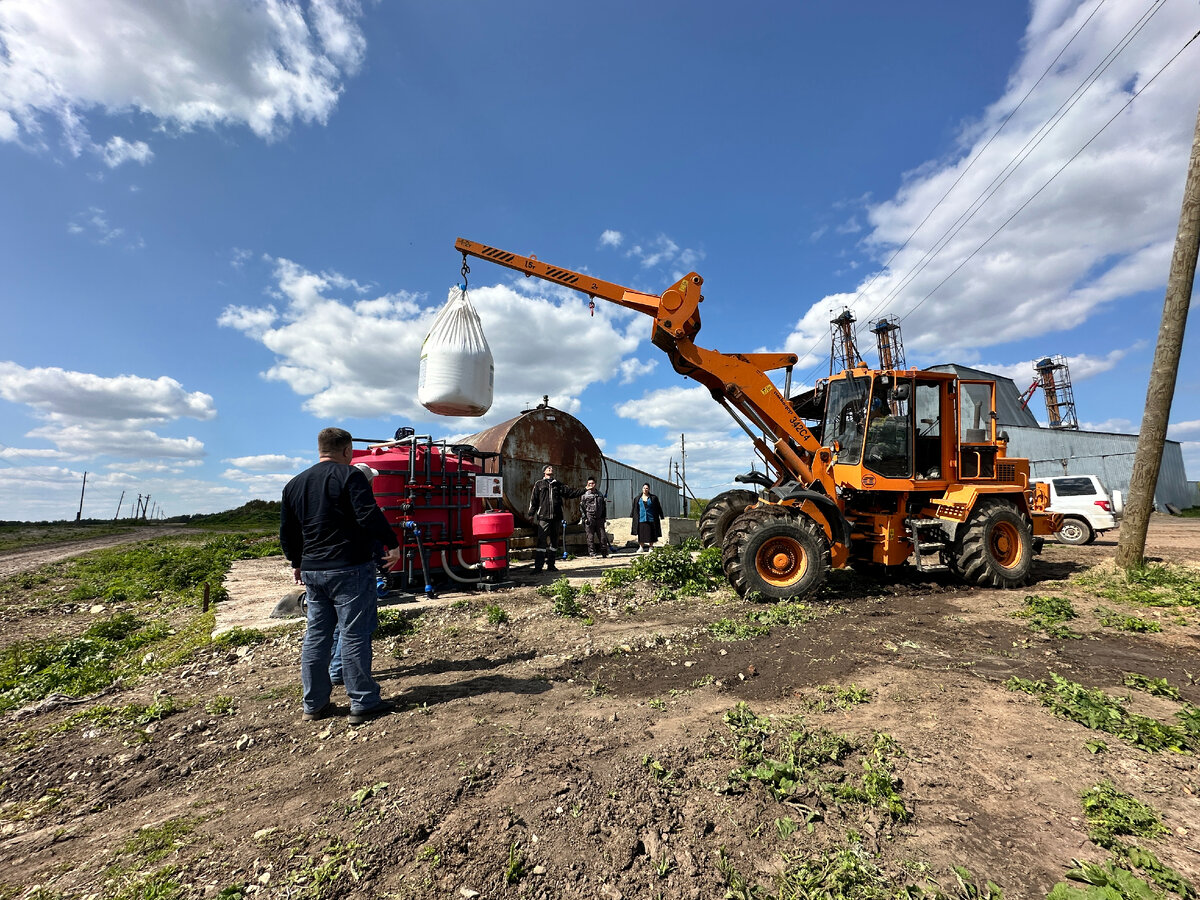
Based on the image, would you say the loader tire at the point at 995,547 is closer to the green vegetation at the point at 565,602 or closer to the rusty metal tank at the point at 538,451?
the green vegetation at the point at 565,602

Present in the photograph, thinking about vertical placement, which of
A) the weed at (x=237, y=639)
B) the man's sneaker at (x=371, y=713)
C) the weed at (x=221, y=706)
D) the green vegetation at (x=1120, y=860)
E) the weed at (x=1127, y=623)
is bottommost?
the weed at (x=221, y=706)

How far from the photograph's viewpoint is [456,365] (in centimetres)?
695

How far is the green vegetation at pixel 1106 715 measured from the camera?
9.98 ft

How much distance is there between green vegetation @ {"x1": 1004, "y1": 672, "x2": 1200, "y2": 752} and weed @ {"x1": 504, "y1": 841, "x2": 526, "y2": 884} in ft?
11.6

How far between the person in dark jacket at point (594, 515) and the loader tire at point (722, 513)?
315cm

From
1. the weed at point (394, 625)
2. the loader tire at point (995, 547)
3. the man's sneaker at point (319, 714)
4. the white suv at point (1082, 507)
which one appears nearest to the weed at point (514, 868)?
the man's sneaker at point (319, 714)

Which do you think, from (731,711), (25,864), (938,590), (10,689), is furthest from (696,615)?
(10,689)

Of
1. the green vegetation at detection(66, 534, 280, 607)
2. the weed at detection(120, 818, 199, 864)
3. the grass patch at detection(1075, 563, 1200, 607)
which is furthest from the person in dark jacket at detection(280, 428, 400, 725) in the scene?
the grass patch at detection(1075, 563, 1200, 607)

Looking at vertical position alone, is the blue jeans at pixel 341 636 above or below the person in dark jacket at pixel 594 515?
below

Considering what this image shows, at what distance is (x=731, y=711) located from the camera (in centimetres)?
350

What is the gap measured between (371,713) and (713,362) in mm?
6187

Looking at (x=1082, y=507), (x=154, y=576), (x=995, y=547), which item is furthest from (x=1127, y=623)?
(x=154, y=576)

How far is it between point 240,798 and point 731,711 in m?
2.91

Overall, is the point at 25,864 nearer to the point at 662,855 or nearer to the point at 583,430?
the point at 662,855
